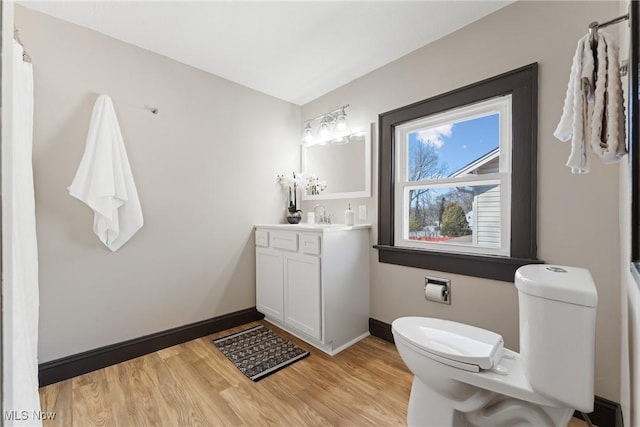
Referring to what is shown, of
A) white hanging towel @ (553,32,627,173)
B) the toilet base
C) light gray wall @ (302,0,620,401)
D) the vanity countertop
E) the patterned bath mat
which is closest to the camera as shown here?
white hanging towel @ (553,32,627,173)

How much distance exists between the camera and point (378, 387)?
5.50 ft

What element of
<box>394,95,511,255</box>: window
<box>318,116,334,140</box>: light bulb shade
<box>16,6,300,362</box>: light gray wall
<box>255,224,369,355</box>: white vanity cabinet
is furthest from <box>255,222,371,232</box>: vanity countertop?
<box>318,116,334,140</box>: light bulb shade

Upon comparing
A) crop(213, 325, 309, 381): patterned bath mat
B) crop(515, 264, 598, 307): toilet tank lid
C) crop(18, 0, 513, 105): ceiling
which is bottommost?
crop(213, 325, 309, 381): patterned bath mat

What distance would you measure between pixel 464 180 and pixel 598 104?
3.36 feet

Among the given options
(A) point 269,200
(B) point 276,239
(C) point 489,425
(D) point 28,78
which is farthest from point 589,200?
(D) point 28,78

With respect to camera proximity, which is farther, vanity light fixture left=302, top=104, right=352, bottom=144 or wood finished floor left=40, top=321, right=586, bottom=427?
vanity light fixture left=302, top=104, right=352, bottom=144

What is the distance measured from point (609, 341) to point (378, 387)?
1.18 metres

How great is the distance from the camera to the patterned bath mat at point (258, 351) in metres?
1.87

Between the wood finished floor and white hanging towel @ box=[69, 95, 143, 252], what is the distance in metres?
0.87

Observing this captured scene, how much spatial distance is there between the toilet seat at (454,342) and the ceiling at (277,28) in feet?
6.07

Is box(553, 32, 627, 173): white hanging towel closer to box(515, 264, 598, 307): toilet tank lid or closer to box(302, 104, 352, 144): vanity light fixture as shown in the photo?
box(515, 264, 598, 307): toilet tank lid

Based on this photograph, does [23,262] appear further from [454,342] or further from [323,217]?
[323,217]

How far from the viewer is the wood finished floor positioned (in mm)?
1429

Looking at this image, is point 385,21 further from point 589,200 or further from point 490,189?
point 589,200
